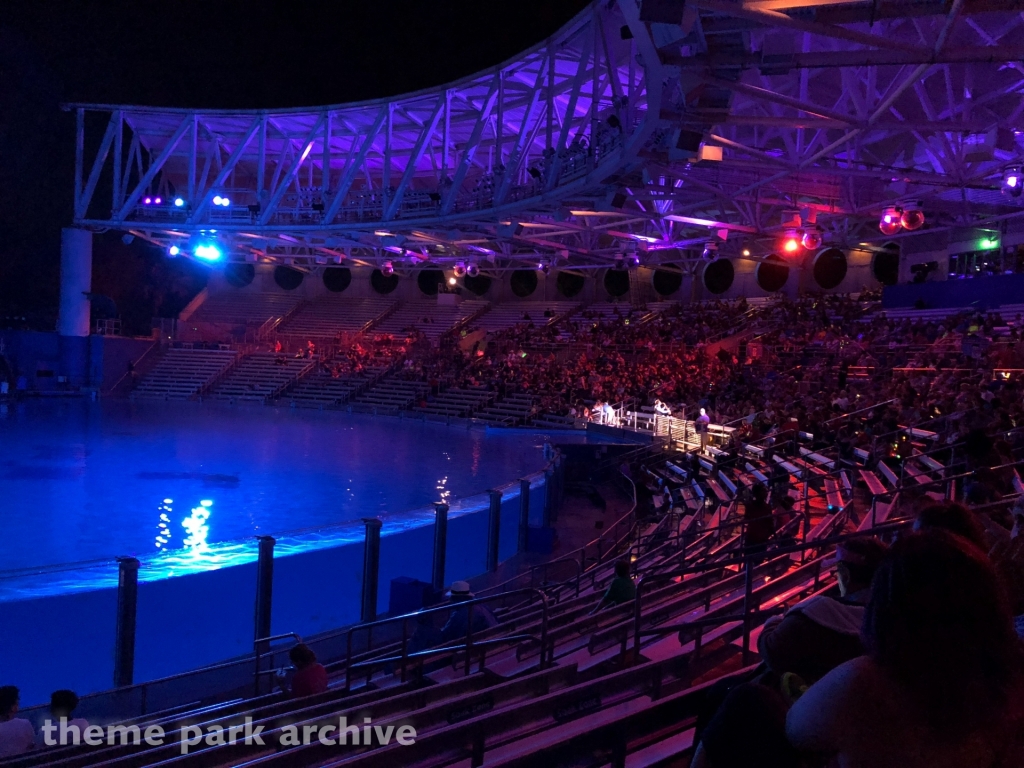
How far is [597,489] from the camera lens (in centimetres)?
1630

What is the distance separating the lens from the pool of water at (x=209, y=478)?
32.8 feet

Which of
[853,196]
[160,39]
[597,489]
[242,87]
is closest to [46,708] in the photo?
[597,489]

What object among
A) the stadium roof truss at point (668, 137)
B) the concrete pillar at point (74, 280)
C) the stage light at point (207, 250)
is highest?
the stadium roof truss at point (668, 137)

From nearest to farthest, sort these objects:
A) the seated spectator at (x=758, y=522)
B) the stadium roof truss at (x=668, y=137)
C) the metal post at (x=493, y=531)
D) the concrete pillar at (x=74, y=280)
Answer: the seated spectator at (x=758, y=522), the stadium roof truss at (x=668, y=137), the metal post at (x=493, y=531), the concrete pillar at (x=74, y=280)

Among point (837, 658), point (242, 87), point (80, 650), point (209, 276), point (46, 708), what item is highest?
point (242, 87)

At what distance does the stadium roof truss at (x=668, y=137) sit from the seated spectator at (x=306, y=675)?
6.15 meters

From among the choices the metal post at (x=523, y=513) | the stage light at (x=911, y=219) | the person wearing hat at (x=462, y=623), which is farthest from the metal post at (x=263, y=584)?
the stage light at (x=911, y=219)

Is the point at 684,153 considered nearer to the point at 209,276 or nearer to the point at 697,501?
the point at 697,501

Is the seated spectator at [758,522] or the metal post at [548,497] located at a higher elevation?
the seated spectator at [758,522]

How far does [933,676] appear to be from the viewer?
4.52 feet

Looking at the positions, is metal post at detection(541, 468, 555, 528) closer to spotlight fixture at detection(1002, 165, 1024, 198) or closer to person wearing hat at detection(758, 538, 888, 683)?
spotlight fixture at detection(1002, 165, 1024, 198)

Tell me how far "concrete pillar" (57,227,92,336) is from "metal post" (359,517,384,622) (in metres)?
29.4

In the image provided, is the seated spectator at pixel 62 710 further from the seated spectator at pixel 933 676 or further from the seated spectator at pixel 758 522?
the seated spectator at pixel 758 522

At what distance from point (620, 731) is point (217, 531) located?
9.40 m
